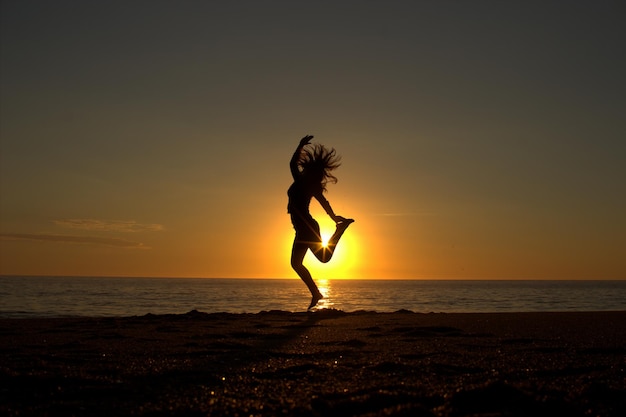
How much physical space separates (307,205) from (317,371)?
5.60 m

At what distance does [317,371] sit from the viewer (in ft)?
11.6

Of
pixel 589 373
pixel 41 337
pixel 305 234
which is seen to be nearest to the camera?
pixel 589 373

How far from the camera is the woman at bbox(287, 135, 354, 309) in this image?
9008 millimetres

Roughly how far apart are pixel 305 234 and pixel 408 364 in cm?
540

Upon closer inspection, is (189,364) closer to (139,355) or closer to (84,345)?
(139,355)

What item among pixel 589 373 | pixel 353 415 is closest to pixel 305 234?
pixel 589 373

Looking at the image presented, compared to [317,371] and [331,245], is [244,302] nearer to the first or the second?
[331,245]

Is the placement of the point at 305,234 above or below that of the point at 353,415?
above

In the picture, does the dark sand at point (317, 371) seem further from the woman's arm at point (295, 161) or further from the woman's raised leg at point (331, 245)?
the woman's arm at point (295, 161)

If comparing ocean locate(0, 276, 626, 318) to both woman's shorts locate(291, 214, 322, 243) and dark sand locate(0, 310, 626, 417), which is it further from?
dark sand locate(0, 310, 626, 417)

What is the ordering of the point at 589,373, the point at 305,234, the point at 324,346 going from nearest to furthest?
the point at 589,373 < the point at 324,346 < the point at 305,234

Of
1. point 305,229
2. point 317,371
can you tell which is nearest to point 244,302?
point 305,229

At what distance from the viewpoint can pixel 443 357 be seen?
408 cm

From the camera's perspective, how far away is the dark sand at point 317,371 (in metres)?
2.58
